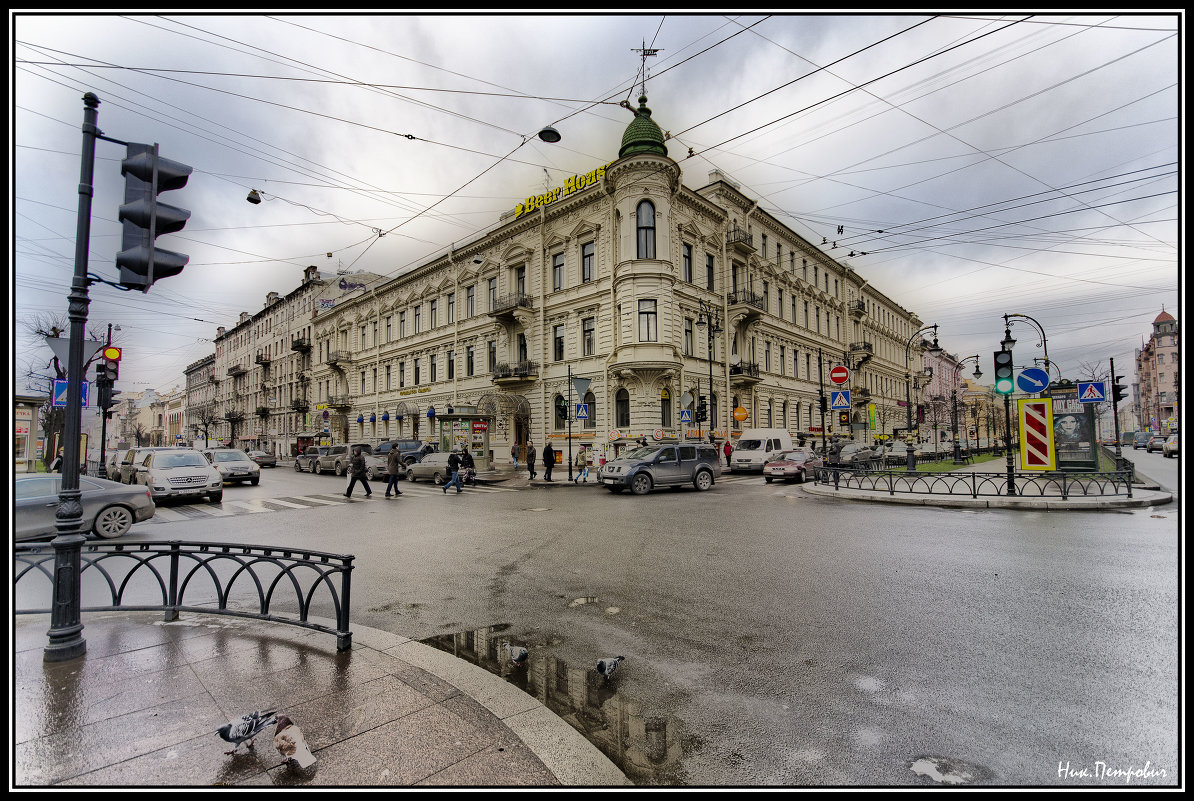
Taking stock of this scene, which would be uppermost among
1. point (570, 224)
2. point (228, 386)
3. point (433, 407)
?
point (570, 224)

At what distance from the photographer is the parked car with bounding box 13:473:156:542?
916cm

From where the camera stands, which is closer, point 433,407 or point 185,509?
point 185,509

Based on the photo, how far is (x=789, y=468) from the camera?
71.4ft

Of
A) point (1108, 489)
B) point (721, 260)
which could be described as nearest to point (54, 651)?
point (1108, 489)

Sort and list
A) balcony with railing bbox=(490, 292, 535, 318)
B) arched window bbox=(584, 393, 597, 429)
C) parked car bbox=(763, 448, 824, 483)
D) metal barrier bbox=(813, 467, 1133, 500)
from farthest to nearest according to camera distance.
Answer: balcony with railing bbox=(490, 292, 535, 318) → arched window bbox=(584, 393, 597, 429) → parked car bbox=(763, 448, 824, 483) → metal barrier bbox=(813, 467, 1133, 500)

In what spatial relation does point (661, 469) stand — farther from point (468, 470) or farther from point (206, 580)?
point (206, 580)

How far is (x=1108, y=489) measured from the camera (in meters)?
14.4

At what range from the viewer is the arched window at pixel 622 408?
93.2 feet

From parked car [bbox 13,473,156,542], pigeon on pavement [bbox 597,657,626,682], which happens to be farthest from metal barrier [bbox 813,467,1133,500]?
parked car [bbox 13,473,156,542]

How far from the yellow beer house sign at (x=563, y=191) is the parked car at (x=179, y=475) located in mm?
23242

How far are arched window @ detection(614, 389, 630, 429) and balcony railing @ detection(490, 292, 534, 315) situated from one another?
9.02 m

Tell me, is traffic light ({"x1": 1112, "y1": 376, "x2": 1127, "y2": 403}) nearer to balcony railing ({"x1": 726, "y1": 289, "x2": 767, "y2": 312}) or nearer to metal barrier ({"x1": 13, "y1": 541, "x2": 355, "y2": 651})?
balcony railing ({"x1": 726, "y1": 289, "x2": 767, "y2": 312})

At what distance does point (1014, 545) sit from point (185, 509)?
62.5 feet

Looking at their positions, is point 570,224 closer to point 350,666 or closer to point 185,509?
point 185,509
